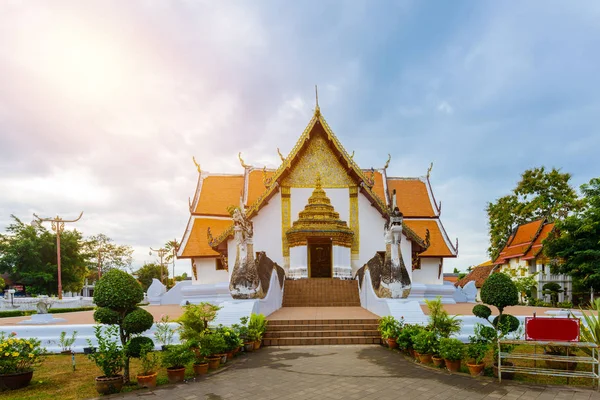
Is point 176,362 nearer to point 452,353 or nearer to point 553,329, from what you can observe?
point 452,353

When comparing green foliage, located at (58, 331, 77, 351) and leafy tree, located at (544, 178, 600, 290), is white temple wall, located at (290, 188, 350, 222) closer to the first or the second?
green foliage, located at (58, 331, 77, 351)

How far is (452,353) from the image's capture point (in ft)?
19.3

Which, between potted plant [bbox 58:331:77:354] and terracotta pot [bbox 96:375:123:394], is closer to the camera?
terracotta pot [bbox 96:375:123:394]

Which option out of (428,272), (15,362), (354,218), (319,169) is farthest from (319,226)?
(15,362)

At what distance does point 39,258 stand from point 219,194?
16.7m

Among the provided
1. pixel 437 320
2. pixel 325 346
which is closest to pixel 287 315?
pixel 325 346

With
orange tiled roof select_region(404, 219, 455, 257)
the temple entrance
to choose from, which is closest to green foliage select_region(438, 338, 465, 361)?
the temple entrance

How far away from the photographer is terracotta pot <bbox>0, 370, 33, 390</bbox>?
547 centimetres

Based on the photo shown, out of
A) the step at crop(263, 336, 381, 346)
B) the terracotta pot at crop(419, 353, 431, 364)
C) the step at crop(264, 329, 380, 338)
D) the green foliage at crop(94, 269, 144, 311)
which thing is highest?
the green foliage at crop(94, 269, 144, 311)

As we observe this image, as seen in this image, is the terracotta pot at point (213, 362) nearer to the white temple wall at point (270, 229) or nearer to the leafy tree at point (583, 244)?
the white temple wall at point (270, 229)

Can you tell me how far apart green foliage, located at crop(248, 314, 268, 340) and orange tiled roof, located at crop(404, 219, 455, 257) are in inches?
396

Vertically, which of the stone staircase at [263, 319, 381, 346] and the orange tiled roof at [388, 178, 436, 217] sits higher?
the orange tiled roof at [388, 178, 436, 217]

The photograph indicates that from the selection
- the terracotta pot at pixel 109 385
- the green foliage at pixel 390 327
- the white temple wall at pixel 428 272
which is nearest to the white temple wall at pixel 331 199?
the white temple wall at pixel 428 272

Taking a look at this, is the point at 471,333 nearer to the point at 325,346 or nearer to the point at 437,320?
the point at 437,320
